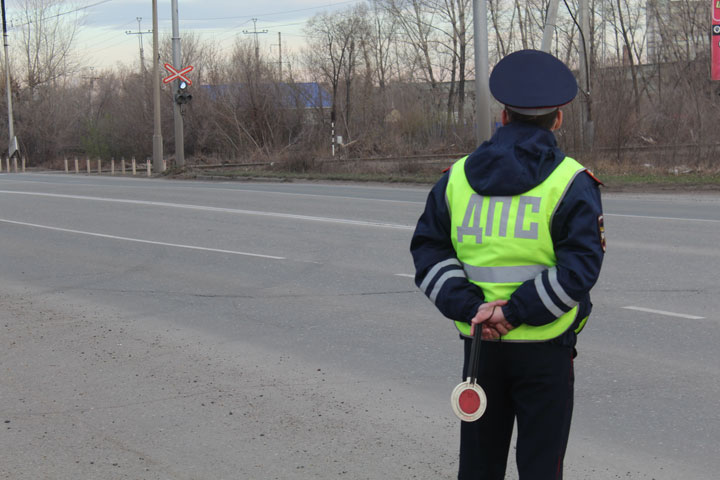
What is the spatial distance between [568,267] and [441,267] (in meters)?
0.43

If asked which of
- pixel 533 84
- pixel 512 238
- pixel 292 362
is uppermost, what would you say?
pixel 533 84

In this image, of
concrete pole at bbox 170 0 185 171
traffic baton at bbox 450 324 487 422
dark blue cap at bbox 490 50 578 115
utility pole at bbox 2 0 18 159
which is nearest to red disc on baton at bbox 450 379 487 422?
traffic baton at bbox 450 324 487 422

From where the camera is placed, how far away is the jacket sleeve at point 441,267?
284cm

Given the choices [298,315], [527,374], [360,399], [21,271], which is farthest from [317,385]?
[21,271]

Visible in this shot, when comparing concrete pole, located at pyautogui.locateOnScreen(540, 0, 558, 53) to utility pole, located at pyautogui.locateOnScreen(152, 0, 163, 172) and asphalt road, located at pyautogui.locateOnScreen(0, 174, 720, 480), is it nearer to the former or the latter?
asphalt road, located at pyautogui.locateOnScreen(0, 174, 720, 480)

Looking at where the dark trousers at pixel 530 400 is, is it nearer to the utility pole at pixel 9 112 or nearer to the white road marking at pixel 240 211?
the white road marking at pixel 240 211

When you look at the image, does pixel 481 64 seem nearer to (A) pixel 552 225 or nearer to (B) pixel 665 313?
(B) pixel 665 313

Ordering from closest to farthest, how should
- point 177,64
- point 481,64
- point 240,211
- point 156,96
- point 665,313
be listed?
point 665,313 → point 240,211 → point 481,64 → point 177,64 → point 156,96

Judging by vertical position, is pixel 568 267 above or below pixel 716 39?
below

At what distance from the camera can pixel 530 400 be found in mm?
2816

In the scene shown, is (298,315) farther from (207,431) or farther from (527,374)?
(527,374)

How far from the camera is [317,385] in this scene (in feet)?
Result: 18.6

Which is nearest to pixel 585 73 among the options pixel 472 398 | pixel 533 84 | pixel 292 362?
pixel 292 362

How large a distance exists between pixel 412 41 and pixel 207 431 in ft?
157
